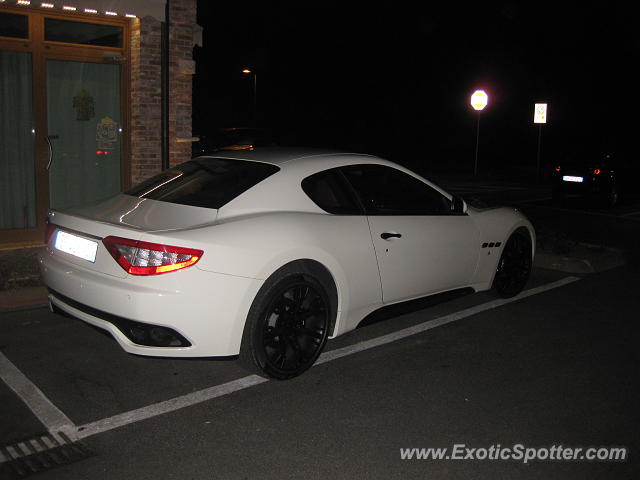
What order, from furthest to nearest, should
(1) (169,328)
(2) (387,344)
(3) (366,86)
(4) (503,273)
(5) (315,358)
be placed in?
(3) (366,86) < (4) (503,273) < (2) (387,344) < (5) (315,358) < (1) (169,328)

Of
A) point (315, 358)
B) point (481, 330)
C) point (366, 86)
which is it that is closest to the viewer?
point (315, 358)

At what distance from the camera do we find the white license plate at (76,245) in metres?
4.40

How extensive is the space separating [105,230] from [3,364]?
142 cm

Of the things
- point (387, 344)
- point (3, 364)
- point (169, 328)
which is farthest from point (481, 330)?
point (3, 364)

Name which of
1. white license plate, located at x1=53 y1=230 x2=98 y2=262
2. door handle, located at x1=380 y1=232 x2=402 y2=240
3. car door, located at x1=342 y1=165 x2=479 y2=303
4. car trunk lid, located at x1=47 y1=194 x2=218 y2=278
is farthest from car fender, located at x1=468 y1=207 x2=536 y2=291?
white license plate, located at x1=53 y1=230 x2=98 y2=262

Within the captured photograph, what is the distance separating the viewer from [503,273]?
682 centimetres

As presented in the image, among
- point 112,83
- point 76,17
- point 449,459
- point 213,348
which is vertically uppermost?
point 76,17

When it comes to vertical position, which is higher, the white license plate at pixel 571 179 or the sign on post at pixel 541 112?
the sign on post at pixel 541 112

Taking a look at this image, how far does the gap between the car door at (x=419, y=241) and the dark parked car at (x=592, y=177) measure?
1176 cm

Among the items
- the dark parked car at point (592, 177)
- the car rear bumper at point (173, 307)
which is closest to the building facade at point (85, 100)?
the car rear bumper at point (173, 307)

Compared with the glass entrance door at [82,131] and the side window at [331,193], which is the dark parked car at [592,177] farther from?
the side window at [331,193]

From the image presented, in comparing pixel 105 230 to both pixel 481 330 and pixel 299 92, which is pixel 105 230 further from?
pixel 299 92

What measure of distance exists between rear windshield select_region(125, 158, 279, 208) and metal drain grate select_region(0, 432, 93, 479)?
1718 mm

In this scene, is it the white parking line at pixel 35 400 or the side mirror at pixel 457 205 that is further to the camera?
the side mirror at pixel 457 205
